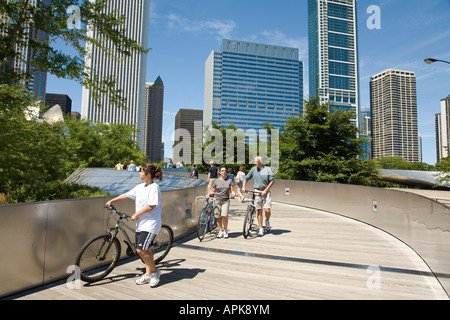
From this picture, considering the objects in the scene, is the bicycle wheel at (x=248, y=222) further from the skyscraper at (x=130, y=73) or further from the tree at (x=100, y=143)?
the skyscraper at (x=130, y=73)

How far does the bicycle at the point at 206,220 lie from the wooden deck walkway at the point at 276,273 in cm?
25

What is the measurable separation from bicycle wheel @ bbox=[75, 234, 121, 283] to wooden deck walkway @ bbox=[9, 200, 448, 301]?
0.15m

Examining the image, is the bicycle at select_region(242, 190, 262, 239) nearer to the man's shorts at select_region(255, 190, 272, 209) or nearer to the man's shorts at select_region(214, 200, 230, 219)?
the man's shorts at select_region(255, 190, 272, 209)

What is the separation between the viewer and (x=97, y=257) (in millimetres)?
4414

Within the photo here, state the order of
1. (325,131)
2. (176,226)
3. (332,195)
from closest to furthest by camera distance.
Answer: (176,226) → (332,195) → (325,131)

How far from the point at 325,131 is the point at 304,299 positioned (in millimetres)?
19411

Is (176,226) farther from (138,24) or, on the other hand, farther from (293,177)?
(138,24)

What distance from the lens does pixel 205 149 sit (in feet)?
107

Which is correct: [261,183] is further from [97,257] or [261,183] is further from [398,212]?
[97,257]

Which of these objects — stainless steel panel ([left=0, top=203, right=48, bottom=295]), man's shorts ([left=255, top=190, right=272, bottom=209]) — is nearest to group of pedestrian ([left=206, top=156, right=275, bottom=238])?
man's shorts ([left=255, top=190, right=272, bottom=209])

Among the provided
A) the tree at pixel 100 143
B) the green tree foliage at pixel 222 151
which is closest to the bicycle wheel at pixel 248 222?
the tree at pixel 100 143

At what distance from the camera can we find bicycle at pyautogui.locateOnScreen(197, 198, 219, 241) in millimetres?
7281

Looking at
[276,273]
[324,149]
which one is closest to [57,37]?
[276,273]

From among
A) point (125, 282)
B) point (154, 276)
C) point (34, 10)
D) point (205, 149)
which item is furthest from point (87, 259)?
point (205, 149)
